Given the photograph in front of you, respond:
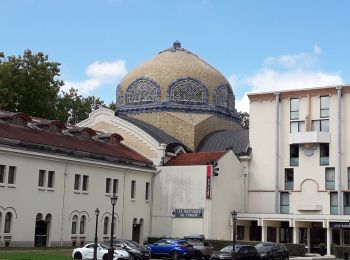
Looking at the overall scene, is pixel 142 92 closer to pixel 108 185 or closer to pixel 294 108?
pixel 294 108

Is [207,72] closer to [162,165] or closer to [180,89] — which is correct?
[180,89]

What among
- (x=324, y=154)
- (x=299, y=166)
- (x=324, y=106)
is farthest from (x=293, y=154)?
(x=324, y=106)

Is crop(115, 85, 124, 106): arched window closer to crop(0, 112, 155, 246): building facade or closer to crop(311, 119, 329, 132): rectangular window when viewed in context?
crop(0, 112, 155, 246): building facade

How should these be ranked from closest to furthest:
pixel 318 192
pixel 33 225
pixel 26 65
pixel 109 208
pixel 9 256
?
1. pixel 9 256
2. pixel 33 225
3. pixel 109 208
4. pixel 318 192
5. pixel 26 65

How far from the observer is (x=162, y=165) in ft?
198

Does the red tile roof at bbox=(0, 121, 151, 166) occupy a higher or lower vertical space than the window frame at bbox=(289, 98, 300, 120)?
lower

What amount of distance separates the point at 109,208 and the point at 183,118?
17.3 m

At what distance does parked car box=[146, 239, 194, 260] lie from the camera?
1703 inches

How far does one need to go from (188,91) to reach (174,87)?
1.66 metres

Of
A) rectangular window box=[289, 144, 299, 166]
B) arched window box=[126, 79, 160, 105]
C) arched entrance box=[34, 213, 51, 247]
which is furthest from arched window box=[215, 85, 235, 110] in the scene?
arched entrance box=[34, 213, 51, 247]

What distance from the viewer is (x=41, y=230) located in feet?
159

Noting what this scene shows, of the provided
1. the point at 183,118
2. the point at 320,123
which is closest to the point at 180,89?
the point at 183,118

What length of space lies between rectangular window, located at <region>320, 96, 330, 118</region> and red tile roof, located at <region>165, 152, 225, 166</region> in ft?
34.0

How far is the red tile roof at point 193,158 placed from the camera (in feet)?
191
